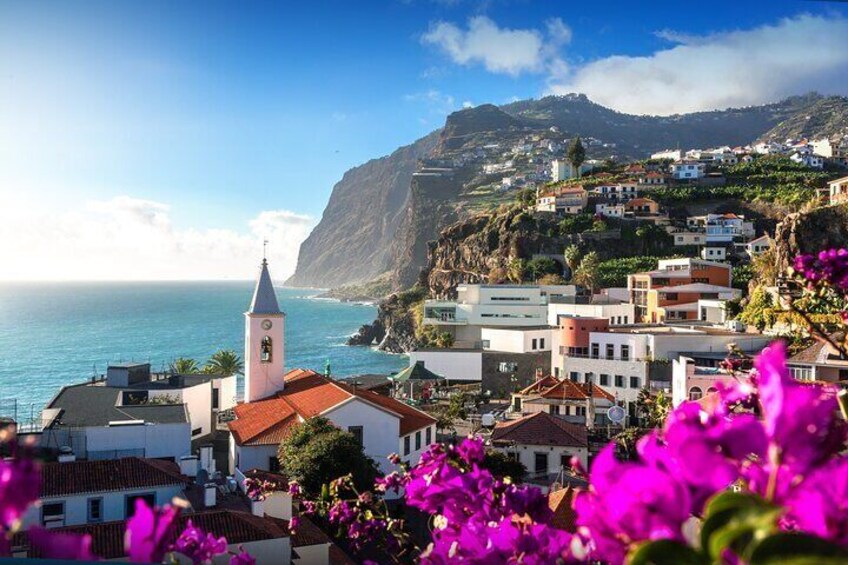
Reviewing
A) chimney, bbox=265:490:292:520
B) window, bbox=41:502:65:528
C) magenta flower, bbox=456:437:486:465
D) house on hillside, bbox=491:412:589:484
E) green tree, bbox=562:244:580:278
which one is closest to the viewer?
magenta flower, bbox=456:437:486:465

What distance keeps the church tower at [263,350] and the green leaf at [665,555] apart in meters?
16.9

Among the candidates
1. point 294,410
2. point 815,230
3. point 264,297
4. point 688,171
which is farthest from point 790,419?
point 688,171

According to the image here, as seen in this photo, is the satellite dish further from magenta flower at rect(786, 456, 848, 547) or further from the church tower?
magenta flower at rect(786, 456, 848, 547)

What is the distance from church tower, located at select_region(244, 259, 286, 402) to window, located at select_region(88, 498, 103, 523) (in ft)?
27.6

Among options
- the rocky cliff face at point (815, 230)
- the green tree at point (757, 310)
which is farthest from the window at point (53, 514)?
the rocky cliff face at point (815, 230)

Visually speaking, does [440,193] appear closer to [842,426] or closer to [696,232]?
[696,232]

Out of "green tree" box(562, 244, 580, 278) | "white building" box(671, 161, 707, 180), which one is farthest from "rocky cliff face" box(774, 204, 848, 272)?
"white building" box(671, 161, 707, 180)

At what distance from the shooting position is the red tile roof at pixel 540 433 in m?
13.3

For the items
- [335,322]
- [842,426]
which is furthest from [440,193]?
[842,426]

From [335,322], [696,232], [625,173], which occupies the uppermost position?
[625,173]

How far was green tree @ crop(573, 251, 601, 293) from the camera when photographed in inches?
1620

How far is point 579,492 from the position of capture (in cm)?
77

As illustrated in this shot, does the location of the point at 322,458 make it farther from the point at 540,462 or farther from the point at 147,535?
the point at 147,535

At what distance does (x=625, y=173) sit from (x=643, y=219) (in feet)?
38.8
